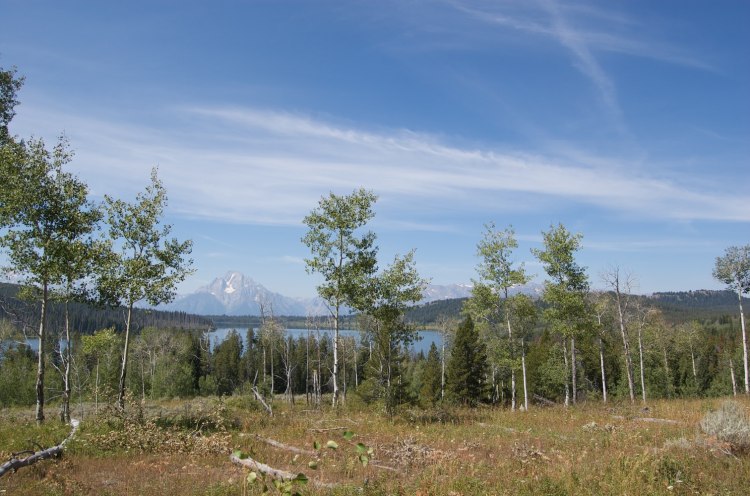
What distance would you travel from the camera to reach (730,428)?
10.9m

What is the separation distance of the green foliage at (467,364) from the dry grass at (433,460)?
34.3 metres

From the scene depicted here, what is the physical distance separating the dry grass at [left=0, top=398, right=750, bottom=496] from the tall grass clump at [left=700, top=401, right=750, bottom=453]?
363mm

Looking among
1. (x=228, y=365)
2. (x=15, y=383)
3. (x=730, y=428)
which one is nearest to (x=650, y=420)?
(x=730, y=428)

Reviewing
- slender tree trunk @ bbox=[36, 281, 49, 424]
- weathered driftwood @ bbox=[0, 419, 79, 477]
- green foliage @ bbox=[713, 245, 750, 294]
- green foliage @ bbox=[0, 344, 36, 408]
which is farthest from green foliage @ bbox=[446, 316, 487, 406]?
green foliage @ bbox=[0, 344, 36, 408]

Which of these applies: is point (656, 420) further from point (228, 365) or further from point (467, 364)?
point (228, 365)

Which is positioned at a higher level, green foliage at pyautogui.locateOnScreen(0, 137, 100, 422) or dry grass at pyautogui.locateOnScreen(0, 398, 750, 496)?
green foliage at pyautogui.locateOnScreen(0, 137, 100, 422)

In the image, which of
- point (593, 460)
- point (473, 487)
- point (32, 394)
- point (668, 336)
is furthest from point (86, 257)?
point (668, 336)

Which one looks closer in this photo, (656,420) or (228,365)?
(656,420)

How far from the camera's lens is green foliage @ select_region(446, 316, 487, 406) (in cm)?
5122

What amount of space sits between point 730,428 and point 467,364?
138ft

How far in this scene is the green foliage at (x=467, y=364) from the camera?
Answer: 168 ft

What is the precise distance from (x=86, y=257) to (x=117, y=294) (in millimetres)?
1849

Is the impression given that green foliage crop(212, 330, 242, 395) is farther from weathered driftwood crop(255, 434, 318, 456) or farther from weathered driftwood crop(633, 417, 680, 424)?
weathered driftwood crop(633, 417, 680, 424)

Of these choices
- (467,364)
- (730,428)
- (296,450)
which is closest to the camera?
(730,428)
